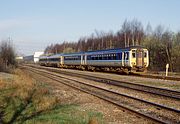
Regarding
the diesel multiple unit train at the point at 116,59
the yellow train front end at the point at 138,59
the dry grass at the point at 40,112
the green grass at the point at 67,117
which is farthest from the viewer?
the diesel multiple unit train at the point at 116,59

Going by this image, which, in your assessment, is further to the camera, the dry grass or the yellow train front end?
the yellow train front end

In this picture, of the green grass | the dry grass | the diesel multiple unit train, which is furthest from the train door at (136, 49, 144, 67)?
the green grass

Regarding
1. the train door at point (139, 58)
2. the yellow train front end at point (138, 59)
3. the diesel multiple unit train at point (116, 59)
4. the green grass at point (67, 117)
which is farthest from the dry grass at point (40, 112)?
the train door at point (139, 58)

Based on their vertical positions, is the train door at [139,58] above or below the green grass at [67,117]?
above

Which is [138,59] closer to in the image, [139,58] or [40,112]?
[139,58]

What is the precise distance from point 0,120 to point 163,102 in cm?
675

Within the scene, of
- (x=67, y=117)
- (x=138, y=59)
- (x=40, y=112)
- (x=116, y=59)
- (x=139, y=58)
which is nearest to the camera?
(x=67, y=117)

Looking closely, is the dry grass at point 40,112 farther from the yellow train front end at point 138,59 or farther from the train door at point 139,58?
the train door at point 139,58

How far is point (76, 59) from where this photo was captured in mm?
60969

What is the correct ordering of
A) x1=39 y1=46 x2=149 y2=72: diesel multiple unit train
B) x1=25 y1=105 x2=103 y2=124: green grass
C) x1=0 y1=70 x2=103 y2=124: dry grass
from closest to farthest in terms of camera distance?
1. x1=25 y1=105 x2=103 y2=124: green grass
2. x1=0 y1=70 x2=103 y2=124: dry grass
3. x1=39 y1=46 x2=149 y2=72: diesel multiple unit train

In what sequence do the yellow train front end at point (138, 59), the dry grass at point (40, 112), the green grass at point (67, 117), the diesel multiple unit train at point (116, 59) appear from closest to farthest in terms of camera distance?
the green grass at point (67, 117) → the dry grass at point (40, 112) → the yellow train front end at point (138, 59) → the diesel multiple unit train at point (116, 59)

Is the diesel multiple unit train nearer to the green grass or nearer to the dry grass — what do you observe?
the dry grass

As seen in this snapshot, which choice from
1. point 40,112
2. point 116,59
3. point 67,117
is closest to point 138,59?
point 116,59

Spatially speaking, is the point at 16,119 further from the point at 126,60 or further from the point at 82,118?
the point at 126,60
